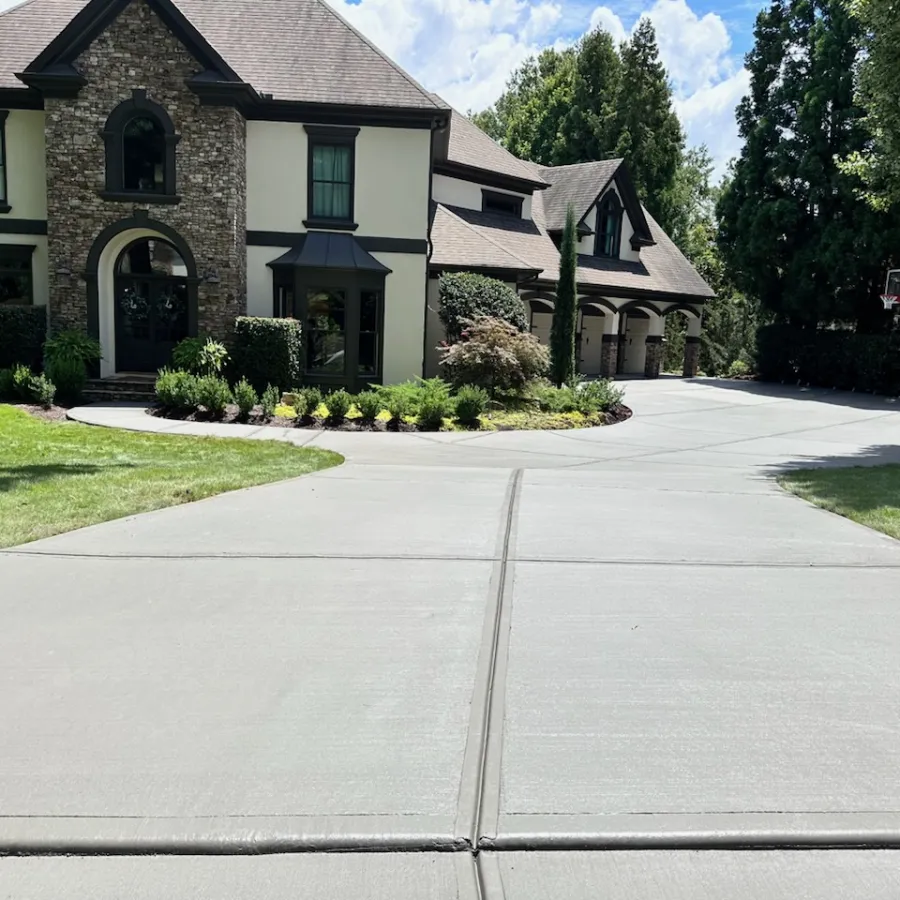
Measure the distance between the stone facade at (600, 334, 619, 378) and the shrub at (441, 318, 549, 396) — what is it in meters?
12.4

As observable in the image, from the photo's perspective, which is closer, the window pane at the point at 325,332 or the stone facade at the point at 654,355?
the window pane at the point at 325,332

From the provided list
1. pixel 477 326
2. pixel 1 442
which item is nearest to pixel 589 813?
pixel 1 442

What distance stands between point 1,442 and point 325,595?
7.95 m

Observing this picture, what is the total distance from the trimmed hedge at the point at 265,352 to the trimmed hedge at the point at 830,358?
65.1ft

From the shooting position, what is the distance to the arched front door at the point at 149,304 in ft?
62.4

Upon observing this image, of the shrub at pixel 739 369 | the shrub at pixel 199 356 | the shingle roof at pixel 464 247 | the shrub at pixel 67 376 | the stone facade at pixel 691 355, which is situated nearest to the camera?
the shrub at pixel 67 376

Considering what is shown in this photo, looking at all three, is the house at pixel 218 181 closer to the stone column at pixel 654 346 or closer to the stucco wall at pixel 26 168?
the stucco wall at pixel 26 168

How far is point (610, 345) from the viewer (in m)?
29.8

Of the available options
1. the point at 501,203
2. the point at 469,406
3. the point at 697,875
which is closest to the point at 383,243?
the point at 469,406

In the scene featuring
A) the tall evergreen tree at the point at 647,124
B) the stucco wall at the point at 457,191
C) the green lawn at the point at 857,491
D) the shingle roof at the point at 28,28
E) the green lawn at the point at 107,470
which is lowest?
the green lawn at the point at 107,470

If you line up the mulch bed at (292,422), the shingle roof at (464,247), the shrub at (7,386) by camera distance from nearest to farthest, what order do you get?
the mulch bed at (292,422)
the shrub at (7,386)
the shingle roof at (464,247)

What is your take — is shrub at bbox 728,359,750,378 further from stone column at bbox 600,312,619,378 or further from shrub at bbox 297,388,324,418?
shrub at bbox 297,388,324,418

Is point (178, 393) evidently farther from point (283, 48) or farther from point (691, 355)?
point (691, 355)

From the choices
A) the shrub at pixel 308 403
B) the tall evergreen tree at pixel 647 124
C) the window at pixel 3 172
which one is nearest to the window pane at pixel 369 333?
the shrub at pixel 308 403
